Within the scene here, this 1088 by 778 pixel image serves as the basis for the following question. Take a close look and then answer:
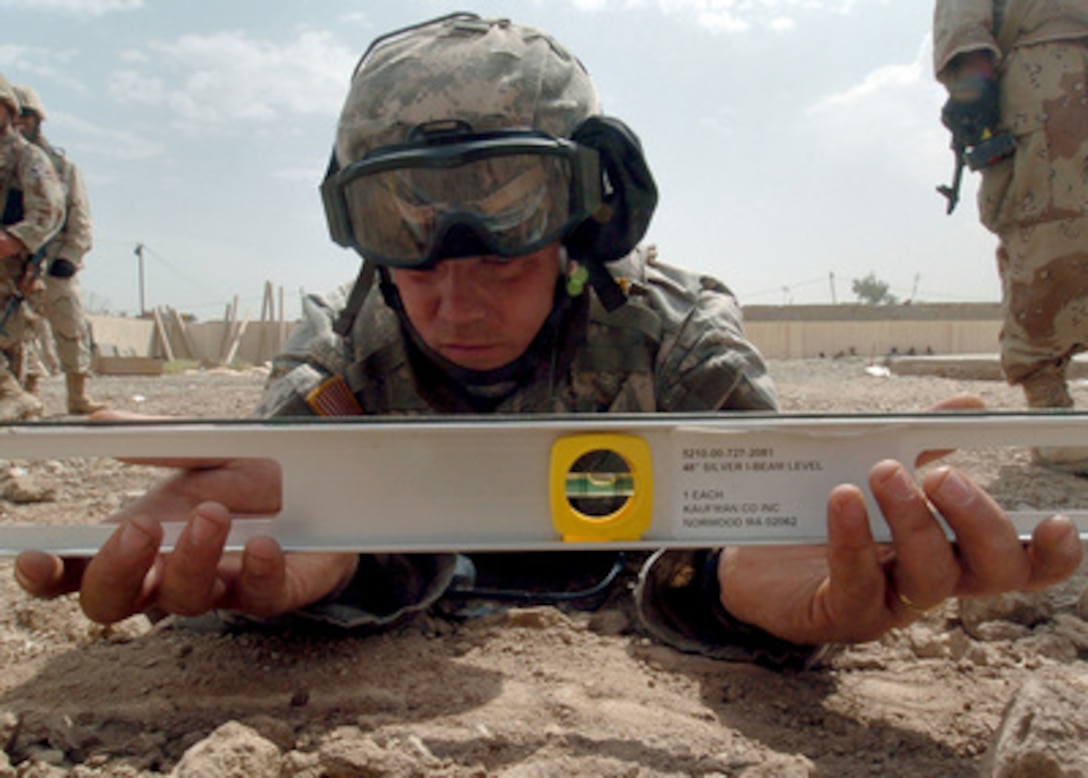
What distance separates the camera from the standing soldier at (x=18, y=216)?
5.59m

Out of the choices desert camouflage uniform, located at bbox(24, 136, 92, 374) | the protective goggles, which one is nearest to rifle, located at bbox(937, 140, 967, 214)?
the protective goggles

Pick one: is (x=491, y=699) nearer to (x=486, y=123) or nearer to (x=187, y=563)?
(x=187, y=563)

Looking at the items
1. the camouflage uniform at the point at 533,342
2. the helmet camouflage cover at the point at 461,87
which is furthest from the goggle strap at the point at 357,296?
the helmet camouflage cover at the point at 461,87

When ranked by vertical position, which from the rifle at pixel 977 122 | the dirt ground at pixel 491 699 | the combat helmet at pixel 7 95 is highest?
the combat helmet at pixel 7 95

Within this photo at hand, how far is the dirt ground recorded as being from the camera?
1.22 m

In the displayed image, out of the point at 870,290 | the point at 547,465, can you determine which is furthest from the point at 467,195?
the point at 870,290

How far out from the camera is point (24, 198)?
5672 millimetres

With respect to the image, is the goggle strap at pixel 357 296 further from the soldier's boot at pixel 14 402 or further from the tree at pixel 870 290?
the tree at pixel 870 290

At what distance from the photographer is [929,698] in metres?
1.49

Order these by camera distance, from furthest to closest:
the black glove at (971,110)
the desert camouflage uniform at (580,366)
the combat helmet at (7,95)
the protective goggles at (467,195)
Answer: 1. the combat helmet at (7,95)
2. the black glove at (971,110)
3. the desert camouflage uniform at (580,366)
4. the protective goggles at (467,195)

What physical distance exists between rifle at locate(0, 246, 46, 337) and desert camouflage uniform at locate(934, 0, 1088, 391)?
5.63 metres

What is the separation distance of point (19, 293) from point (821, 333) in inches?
727

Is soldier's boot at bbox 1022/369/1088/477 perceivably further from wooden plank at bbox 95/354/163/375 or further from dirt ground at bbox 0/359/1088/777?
wooden plank at bbox 95/354/163/375

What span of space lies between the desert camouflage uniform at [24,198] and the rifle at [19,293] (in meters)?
0.02
